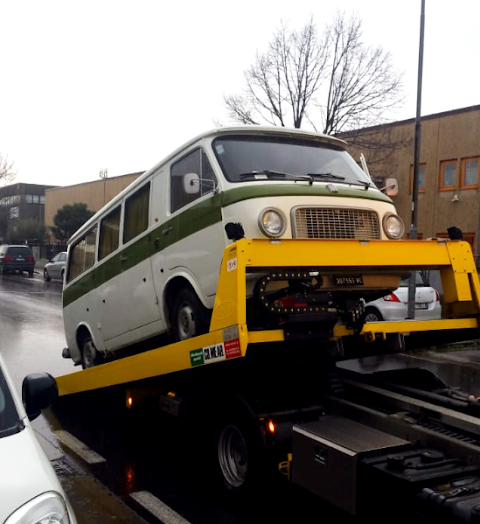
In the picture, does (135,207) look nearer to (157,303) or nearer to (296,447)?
(157,303)

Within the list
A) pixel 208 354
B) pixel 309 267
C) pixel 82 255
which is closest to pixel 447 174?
pixel 82 255

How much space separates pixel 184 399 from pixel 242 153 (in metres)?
2.35

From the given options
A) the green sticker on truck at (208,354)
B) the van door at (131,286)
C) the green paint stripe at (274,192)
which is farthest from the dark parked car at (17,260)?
the green sticker on truck at (208,354)

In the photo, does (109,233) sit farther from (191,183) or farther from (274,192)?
(274,192)

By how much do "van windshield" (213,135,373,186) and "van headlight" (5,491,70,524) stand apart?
Result: 10.9ft

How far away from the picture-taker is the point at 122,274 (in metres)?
7.15

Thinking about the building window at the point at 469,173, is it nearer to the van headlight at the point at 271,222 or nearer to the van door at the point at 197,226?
the van door at the point at 197,226

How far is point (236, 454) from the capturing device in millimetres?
4992

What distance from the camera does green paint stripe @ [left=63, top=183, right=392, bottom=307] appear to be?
5.16m

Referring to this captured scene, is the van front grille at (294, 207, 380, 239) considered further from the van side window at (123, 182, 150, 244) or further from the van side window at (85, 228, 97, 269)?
the van side window at (85, 228, 97, 269)

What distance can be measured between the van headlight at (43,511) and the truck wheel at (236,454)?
204cm

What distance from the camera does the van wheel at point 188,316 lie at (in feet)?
18.6

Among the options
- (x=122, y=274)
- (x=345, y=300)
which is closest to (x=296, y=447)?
(x=345, y=300)

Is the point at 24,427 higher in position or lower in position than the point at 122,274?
lower
